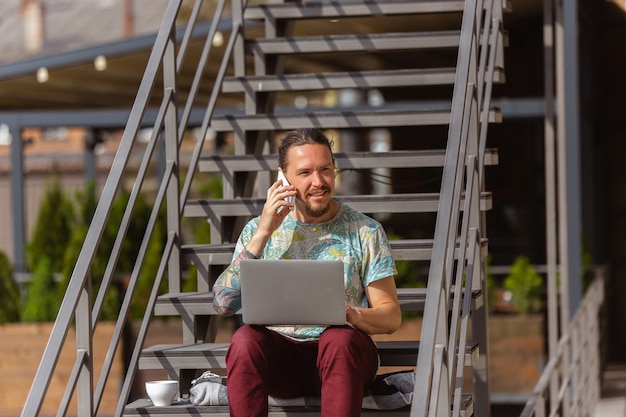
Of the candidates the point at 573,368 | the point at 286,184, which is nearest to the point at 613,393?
the point at 573,368

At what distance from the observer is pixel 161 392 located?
3869 millimetres

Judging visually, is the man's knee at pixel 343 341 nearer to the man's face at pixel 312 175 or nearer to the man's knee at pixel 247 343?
the man's knee at pixel 247 343

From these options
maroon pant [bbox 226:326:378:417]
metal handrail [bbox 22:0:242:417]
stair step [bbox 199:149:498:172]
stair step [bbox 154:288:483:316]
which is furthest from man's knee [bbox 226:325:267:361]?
stair step [bbox 199:149:498:172]

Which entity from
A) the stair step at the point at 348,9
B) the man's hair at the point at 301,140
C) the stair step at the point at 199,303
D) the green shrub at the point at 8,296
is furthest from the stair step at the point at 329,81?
the green shrub at the point at 8,296

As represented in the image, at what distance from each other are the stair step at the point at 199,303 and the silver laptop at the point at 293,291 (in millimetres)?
813

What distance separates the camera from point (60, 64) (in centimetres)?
950

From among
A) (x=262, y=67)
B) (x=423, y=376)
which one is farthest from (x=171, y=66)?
(x=423, y=376)

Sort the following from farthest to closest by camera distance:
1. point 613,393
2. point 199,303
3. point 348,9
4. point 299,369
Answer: point 613,393 → point 348,9 → point 199,303 → point 299,369

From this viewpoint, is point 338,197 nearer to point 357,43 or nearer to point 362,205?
point 362,205

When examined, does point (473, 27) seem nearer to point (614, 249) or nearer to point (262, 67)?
point (262, 67)

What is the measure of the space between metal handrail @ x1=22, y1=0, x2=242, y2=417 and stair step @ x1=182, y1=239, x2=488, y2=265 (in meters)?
0.09

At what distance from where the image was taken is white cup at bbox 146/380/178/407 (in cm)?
387

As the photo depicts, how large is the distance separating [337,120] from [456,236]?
1916mm

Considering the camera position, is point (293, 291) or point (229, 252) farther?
point (229, 252)
